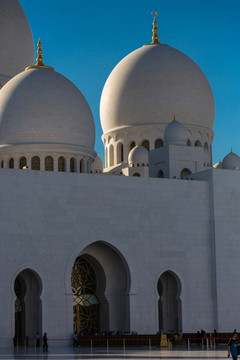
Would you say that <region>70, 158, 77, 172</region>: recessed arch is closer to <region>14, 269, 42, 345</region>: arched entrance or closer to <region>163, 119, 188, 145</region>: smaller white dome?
<region>163, 119, 188, 145</region>: smaller white dome

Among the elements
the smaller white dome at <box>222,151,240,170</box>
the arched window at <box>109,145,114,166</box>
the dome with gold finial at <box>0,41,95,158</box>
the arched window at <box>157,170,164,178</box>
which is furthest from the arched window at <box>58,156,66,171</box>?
the smaller white dome at <box>222,151,240,170</box>

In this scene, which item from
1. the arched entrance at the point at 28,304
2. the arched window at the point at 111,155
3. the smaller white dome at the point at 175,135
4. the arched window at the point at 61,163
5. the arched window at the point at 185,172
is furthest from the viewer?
the arched window at the point at 111,155

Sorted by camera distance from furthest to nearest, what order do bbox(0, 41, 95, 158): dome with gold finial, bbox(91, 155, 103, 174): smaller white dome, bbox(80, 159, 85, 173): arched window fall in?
bbox(91, 155, 103, 174): smaller white dome < bbox(80, 159, 85, 173): arched window < bbox(0, 41, 95, 158): dome with gold finial

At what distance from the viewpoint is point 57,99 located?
28344 mm

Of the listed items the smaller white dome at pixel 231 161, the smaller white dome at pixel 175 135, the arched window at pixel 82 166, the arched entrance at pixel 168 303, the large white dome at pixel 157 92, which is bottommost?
the arched entrance at pixel 168 303

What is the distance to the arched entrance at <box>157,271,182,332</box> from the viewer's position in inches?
1076

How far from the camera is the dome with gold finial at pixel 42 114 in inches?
1102

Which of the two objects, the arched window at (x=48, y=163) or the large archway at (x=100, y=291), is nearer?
the large archway at (x=100, y=291)

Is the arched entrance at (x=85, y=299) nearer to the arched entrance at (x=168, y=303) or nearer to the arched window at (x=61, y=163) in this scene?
the arched entrance at (x=168, y=303)

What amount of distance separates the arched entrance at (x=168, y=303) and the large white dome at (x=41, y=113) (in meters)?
5.66

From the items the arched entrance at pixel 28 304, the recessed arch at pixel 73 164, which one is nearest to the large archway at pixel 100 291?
the arched entrance at pixel 28 304

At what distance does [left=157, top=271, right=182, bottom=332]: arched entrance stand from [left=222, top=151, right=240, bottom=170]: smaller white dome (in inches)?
238

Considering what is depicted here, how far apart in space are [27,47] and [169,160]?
9585 mm

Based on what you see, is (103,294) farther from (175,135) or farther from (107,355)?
(107,355)
